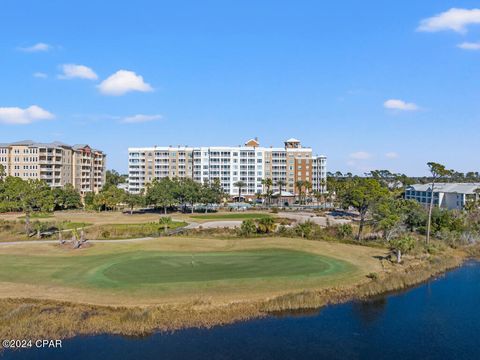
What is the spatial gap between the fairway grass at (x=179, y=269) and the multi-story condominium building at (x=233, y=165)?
83.4 m

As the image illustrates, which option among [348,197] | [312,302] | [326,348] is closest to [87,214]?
[348,197]

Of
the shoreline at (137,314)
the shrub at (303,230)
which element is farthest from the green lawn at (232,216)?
the shoreline at (137,314)

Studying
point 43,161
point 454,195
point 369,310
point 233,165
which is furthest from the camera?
point 233,165

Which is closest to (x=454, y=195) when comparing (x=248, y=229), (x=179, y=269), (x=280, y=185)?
(x=280, y=185)

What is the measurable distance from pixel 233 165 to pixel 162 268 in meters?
101

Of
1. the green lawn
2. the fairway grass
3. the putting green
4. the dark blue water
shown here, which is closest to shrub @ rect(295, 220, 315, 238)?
the fairway grass

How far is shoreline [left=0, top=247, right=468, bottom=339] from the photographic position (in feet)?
89.8

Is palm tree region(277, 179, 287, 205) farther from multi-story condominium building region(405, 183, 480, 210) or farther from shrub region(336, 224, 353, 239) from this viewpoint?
shrub region(336, 224, 353, 239)

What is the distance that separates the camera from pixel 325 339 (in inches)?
1072

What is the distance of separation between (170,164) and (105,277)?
108m

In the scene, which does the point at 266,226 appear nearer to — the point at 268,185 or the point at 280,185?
the point at 268,185

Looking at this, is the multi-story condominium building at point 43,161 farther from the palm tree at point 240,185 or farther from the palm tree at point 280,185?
the palm tree at point 280,185

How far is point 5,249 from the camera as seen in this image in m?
51.7

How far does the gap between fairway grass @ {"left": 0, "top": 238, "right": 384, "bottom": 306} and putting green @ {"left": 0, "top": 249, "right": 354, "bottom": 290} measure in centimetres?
9
